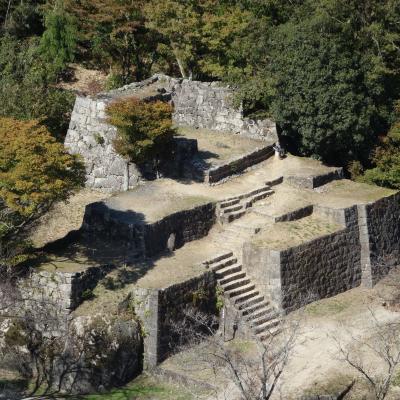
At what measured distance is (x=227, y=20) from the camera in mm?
31047

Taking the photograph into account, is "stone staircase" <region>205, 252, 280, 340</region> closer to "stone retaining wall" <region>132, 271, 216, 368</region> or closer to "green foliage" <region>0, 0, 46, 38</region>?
"stone retaining wall" <region>132, 271, 216, 368</region>

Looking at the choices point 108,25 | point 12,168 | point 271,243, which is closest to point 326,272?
point 271,243

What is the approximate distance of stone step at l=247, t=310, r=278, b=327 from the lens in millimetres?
23375

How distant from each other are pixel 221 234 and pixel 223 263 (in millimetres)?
1388

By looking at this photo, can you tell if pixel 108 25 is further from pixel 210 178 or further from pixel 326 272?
pixel 326 272

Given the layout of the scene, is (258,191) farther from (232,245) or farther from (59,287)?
(59,287)

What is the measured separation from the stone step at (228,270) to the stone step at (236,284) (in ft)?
0.79

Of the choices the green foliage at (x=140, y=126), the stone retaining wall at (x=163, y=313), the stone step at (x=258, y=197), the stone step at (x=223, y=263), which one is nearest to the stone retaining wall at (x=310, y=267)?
the stone step at (x=223, y=263)

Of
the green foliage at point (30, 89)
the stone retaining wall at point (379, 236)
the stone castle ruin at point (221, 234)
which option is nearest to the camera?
the stone castle ruin at point (221, 234)

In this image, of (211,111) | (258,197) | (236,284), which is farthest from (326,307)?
(211,111)

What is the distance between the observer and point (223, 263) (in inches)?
945

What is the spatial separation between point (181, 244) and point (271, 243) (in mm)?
2263

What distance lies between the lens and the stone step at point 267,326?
23.3m

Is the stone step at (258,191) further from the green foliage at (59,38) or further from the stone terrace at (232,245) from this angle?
the green foliage at (59,38)
